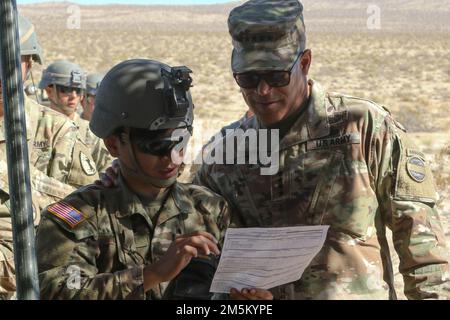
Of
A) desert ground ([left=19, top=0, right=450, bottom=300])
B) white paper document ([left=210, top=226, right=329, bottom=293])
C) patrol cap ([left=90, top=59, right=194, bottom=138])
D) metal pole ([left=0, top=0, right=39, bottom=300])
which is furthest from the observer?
desert ground ([left=19, top=0, right=450, bottom=300])

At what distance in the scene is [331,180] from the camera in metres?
3.80

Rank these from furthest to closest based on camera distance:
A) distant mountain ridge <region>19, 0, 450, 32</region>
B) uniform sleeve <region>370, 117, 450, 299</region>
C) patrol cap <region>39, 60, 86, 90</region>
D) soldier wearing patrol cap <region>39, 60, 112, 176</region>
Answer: distant mountain ridge <region>19, 0, 450, 32</region> → patrol cap <region>39, 60, 86, 90</region> → soldier wearing patrol cap <region>39, 60, 112, 176</region> → uniform sleeve <region>370, 117, 450, 299</region>

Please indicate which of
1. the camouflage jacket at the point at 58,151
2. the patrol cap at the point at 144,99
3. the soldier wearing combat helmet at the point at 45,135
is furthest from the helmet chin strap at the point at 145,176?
the camouflage jacket at the point at 58,151

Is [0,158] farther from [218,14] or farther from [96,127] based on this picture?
[218,14]

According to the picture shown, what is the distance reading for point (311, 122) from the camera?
153 inches

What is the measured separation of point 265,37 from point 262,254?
0.97 metres

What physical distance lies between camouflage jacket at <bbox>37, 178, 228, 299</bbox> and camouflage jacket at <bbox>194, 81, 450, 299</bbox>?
39cm

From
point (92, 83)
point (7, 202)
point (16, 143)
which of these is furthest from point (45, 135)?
point (92, 83)

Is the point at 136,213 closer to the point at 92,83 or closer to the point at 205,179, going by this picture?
the point at 205,179

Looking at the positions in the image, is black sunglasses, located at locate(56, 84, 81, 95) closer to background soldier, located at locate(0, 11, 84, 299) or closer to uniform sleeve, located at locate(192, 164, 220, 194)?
background soldier, located at locate(0, 11, 84, 299)

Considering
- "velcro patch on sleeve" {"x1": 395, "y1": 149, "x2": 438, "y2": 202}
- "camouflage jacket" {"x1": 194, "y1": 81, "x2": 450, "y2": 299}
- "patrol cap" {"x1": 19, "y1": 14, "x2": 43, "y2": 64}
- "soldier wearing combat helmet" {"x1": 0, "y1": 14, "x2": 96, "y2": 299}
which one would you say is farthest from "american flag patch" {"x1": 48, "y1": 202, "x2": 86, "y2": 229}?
"patrol cap" {"x1": 19, "y1": 14, "x2": 43, "y2": 64}

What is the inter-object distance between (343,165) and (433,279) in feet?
1.92

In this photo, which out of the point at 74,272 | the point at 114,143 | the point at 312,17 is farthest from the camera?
the point at 312,17

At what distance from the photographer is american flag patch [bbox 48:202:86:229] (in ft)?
10.2
